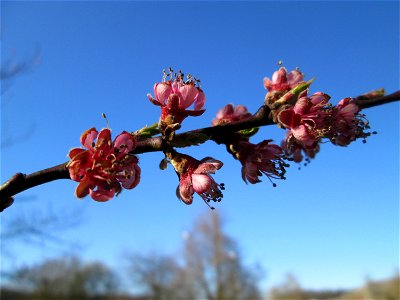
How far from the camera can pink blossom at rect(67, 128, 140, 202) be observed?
3.57 ft

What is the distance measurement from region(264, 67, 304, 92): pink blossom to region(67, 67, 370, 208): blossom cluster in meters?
0.07

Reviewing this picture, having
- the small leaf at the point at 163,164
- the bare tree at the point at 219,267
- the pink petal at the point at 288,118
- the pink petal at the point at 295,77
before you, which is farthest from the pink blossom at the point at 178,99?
the bare tree at the point at 219,267

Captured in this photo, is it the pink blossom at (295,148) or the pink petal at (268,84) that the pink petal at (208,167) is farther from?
the pink petal at (268,84)

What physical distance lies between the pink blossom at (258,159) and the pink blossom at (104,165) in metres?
0.34

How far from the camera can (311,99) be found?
120 cm

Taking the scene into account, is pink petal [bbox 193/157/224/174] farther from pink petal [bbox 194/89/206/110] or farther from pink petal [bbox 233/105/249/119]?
pink petal [bbox 233/105/249/119]

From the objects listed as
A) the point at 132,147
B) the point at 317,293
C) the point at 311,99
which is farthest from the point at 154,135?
the point at 317,293

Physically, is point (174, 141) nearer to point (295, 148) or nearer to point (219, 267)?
point (295, 148)

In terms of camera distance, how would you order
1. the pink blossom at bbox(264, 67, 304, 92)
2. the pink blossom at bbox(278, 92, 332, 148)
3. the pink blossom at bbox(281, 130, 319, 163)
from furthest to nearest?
the pink blossom at bbox(264, 67, 304, 92), the pink blossom at bbox(281, 130, 319, 163), the pink blossom at bbox(278, 92, 332, 148)

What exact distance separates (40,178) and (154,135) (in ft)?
1.10

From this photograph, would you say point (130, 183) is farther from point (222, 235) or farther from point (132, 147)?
point (222, 235)

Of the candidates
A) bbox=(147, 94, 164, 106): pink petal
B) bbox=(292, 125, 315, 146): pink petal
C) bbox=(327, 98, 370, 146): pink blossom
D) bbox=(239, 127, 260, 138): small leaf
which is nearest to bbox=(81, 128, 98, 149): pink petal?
bbox=(147, 94, 164, 106): pink petal

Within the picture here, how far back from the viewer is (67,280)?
105ft

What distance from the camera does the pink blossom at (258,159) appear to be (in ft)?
4.09
